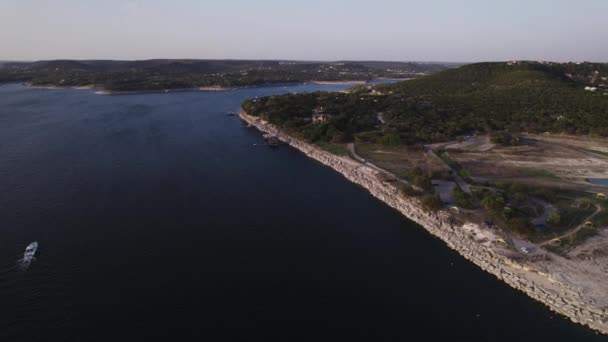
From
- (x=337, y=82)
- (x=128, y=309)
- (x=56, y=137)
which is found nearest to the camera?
(x=128, y=309)

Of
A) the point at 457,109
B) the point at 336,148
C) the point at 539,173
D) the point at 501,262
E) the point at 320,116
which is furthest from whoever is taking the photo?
the point at 457,109

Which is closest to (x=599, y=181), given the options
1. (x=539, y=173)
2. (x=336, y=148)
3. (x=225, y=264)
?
(x=539, y=173)

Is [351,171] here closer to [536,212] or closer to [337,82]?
[536,212]

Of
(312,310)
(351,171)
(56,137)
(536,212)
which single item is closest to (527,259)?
(536,212)

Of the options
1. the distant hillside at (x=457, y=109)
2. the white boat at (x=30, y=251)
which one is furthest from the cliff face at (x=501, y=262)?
the white boat at (x=30, y=251)

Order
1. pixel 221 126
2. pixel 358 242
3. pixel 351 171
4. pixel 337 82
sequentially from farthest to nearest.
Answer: pixel 337 82, pixel 221 126, pixel 351 171, pixel 358 242

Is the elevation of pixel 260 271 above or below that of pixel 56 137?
below

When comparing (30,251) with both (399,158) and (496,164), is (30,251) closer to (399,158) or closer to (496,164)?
(399,158)
